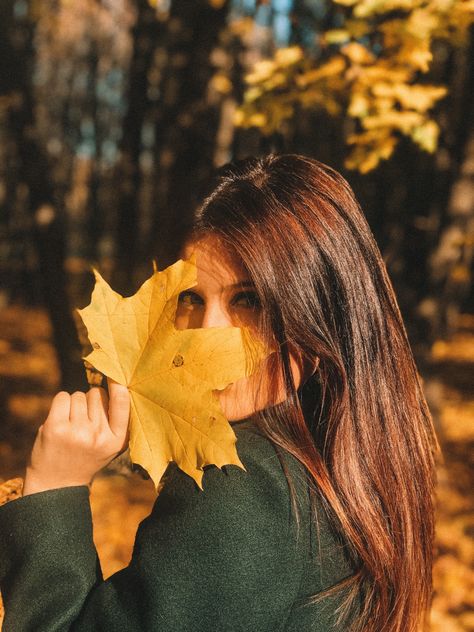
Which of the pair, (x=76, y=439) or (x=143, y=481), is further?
(x=143, y=481)

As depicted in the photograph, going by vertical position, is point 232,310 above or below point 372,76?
below

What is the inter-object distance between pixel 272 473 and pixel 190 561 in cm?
21

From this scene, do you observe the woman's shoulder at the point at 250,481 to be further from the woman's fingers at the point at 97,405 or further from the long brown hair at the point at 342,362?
the woman's fingers at the point at 97,405

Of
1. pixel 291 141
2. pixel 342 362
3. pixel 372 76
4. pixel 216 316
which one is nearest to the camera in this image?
pixel 216 316

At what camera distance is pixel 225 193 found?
1266 mm

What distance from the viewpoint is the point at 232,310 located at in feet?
3.72

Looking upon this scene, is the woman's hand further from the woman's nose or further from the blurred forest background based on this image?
the blurred forest background

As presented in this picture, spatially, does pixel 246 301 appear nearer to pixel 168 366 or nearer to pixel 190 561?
pixel 168 366

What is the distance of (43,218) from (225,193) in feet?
8.10

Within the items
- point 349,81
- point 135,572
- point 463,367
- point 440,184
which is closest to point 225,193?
point 135,572

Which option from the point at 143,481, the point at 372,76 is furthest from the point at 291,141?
the point at 143,481

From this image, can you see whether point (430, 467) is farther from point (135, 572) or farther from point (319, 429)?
point (135, 572)

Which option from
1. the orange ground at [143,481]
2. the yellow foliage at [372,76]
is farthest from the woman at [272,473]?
the orange ground at [143,481]

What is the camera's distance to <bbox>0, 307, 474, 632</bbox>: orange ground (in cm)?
379
